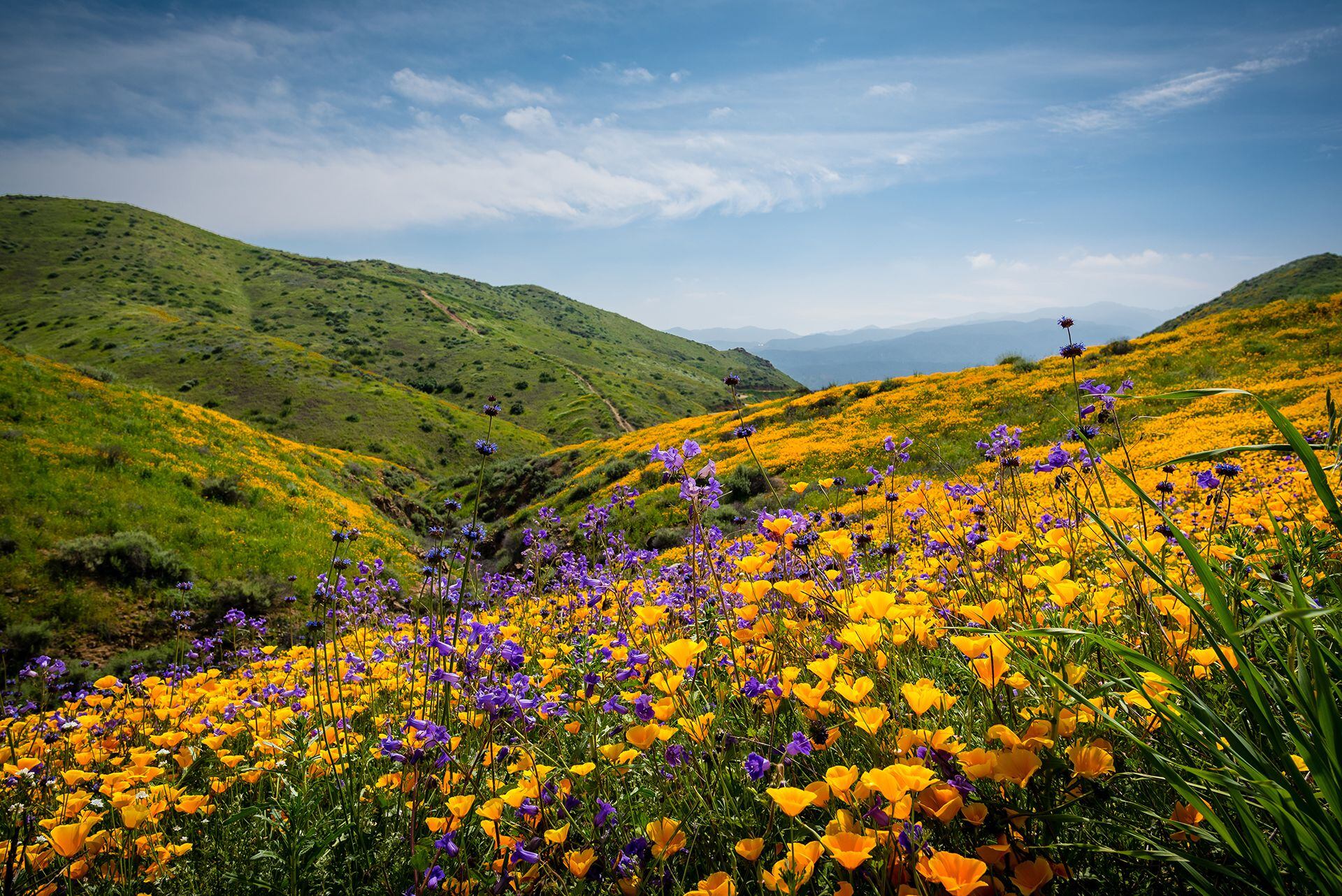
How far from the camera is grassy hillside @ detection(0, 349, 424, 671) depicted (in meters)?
10.0

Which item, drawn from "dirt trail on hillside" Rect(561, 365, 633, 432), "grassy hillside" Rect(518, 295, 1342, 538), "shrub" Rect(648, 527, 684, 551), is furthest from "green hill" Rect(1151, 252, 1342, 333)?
"shrub" Rect(648, 527, 684, 551)

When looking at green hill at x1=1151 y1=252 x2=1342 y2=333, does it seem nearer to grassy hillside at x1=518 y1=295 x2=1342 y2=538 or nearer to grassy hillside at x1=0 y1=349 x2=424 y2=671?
grassy hillside at x1=518 y1=295 x2=1342 y2=538

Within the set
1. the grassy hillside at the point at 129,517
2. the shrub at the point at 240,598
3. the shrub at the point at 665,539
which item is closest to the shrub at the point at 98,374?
the grassy hillside at the point at 129,517

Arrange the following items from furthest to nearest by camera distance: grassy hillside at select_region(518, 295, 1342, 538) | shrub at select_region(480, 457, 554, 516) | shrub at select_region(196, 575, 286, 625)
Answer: shrub at select_region(480, 457, 554, 516) < grassy hillside at select_region(518, 295, 1342, 538) < shrub at select_region(196, 575, 286, 625)

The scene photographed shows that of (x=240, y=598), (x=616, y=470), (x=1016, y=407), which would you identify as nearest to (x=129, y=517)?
(x=240, y=598)

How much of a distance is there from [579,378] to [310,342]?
1326 inches

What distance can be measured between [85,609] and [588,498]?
42.1ft

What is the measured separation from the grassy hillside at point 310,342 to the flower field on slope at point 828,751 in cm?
2890

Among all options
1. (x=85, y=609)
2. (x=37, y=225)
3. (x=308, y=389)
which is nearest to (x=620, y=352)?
(x=308, y=389)

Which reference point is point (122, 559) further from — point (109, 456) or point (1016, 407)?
point (1016, 407)

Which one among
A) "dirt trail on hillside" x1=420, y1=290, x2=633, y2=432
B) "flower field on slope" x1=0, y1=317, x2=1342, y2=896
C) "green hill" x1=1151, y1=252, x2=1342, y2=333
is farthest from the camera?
"green hill" x1=1151, y1=252, x2=1342, y2=333

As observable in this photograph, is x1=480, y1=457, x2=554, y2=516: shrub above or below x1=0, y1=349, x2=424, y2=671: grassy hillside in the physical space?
below

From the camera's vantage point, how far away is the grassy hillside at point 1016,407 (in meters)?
11.7

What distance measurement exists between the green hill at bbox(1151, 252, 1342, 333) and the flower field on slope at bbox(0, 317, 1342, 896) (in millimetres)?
101231
